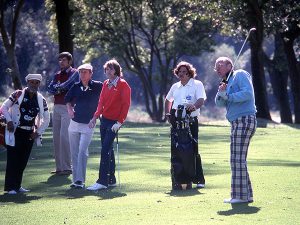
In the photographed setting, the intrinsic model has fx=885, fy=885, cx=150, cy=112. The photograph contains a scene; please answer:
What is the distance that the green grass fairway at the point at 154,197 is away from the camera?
11172 millimetres

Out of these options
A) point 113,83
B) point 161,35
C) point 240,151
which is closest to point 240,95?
point 240,151

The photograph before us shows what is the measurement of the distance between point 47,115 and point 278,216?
4.91 meters

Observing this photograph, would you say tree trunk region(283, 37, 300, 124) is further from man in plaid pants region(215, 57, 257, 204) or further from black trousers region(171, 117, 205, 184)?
man in plaid pants region(215, 57, 257, 204)

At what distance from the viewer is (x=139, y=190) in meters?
14.3

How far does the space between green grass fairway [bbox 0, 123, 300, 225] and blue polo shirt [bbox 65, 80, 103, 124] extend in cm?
137

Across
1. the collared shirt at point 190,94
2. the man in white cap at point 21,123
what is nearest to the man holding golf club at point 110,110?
the collared shirt at point 190,94

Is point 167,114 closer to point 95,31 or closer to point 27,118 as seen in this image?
point 27,118

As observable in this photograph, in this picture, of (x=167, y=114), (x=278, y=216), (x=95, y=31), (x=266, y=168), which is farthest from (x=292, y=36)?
(x=278, y=216)

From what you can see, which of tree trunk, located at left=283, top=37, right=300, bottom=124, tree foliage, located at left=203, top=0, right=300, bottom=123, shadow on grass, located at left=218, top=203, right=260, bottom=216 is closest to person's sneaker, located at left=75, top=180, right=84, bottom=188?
shadow on grass, located at left=218, top=203, right=260, bottom=216

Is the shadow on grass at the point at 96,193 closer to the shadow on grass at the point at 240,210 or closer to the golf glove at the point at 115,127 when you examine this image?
the golf glove at the point at 115,127

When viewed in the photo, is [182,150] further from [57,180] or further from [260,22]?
[260,22]

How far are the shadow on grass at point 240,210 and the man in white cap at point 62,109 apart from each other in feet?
16.4

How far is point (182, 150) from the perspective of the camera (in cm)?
Answer: 1416

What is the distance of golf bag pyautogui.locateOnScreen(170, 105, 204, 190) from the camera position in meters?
14.1
